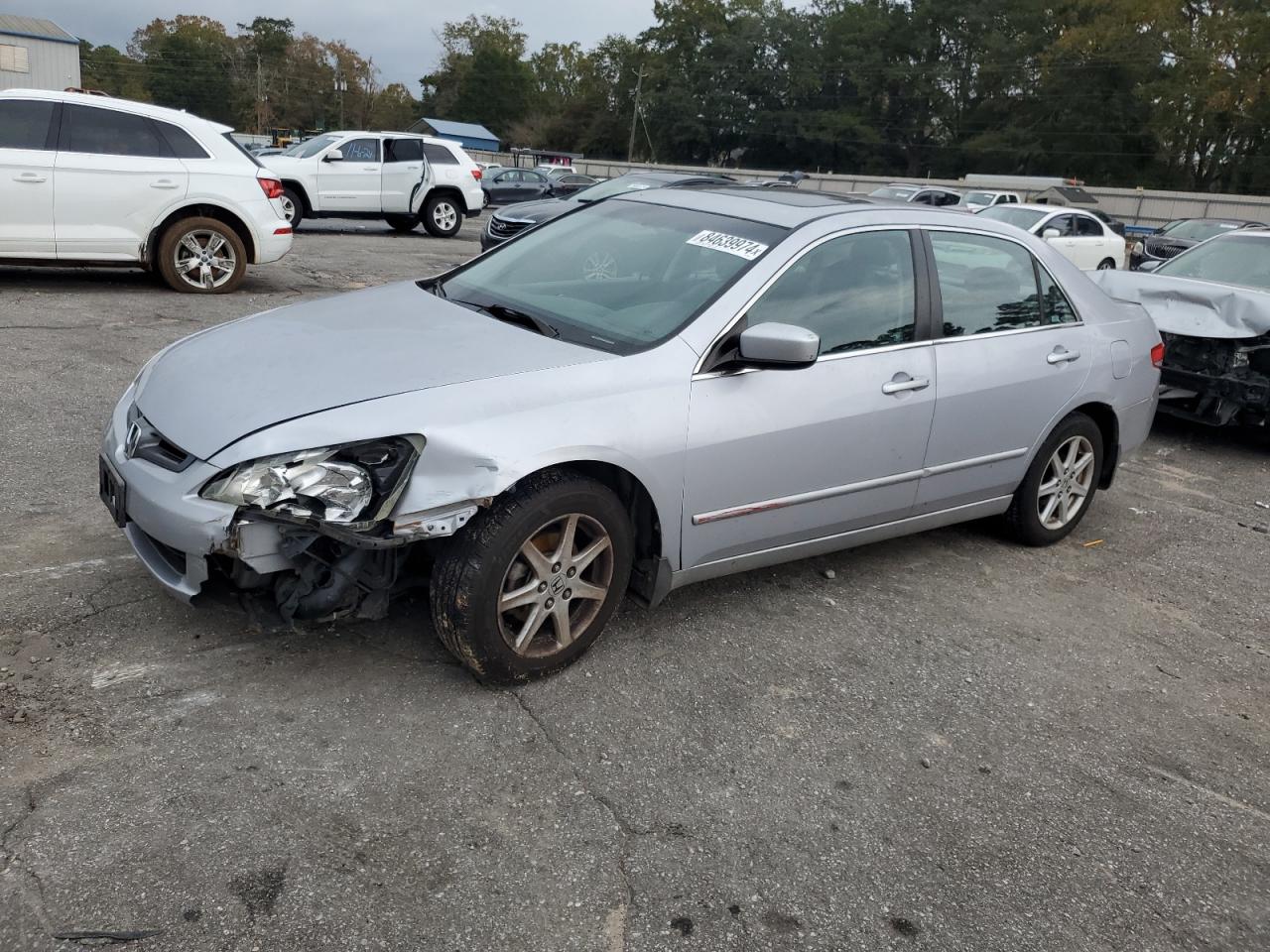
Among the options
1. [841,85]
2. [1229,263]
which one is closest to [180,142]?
[1229,263]

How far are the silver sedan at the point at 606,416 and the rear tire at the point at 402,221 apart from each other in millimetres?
14160

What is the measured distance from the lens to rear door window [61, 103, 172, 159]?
29.2 ft

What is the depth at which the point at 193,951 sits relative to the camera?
2.29 meters

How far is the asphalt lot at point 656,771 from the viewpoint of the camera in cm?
253

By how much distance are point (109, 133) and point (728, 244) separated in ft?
24.0

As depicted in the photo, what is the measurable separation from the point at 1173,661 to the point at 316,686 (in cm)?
334

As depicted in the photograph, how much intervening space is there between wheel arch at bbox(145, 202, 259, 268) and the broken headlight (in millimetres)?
7423

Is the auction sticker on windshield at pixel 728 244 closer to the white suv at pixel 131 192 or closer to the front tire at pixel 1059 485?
the front tire at pixel 1059 485

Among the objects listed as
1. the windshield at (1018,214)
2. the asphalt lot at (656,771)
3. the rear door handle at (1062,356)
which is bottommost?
the asphalt lot at (656,771)

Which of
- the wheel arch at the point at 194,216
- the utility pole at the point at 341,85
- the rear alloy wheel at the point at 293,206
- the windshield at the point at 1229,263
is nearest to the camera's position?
the windshield at the point at 1229,263

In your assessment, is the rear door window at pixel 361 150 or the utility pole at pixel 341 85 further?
the utility pole at pixel 341 85

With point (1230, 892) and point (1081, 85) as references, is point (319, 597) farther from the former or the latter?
point (1081, 85)

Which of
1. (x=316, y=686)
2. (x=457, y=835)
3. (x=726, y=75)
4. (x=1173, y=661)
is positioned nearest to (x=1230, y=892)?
(x=1173, y=661)

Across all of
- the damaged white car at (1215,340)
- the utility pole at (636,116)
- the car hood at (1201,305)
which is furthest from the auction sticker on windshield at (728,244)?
the utility pole at (636,116)
